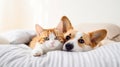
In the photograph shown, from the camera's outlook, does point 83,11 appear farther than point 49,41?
Yes

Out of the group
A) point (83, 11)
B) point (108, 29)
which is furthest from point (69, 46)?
point (83, 11)

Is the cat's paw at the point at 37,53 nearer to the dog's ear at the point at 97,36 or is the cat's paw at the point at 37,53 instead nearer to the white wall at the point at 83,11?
the dog's ear at the point at 97,36

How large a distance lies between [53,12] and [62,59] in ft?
4.48

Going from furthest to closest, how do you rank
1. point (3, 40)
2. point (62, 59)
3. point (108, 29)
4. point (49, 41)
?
point (108, 29), point (3, 40), point (49, 41), point (62, 59)

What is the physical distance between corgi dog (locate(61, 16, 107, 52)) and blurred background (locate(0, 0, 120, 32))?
935mm

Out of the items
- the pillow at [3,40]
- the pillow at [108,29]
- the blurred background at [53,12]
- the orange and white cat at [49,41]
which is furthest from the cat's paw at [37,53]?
the blurred background at [53,12]

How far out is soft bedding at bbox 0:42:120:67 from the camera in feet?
2.35

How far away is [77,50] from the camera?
0.83m

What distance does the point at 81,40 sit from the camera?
86 cm

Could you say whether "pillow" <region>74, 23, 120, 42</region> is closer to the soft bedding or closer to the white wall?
the white wall

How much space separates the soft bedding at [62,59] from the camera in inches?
28.2

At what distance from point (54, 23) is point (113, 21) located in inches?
23.2

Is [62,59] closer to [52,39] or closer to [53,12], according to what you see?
[52,39]

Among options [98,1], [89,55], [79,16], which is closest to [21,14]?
[79,16]
